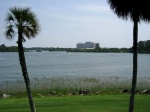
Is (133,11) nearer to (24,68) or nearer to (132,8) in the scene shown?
(132,8)

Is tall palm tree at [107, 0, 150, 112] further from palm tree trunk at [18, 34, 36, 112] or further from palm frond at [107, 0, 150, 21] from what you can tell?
palm tree trunk at [18, 34, 36, 112]

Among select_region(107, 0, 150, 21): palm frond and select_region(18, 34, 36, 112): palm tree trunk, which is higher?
select_region(107, 0, 150, 21): palm frond

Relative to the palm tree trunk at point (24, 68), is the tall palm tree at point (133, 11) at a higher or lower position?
higher

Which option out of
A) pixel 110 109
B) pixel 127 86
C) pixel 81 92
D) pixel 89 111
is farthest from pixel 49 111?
pixel 127 86

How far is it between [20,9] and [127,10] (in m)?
4.95

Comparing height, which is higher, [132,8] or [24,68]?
[132,8]

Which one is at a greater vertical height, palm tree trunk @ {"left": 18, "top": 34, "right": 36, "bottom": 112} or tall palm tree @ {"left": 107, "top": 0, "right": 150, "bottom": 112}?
tall palm tree @ {"left": 107, "top": 0, "right": 150, "bottom": 112}

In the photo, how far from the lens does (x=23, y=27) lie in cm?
1479

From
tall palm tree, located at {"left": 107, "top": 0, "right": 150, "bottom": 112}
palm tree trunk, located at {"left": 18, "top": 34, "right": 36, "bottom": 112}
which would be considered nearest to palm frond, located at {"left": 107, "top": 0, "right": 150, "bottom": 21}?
tall palm tree, located at {"left": 107, "top": 0, "right": 150, "bottom": 112}

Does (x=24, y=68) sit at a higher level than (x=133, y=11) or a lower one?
lower

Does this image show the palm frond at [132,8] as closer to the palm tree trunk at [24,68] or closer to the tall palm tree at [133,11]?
the tall palm tree at [133,11]

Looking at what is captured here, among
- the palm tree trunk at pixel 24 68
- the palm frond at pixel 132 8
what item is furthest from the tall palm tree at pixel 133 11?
the palm tree trunk at pixel 24 68

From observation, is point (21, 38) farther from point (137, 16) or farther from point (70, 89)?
point (70, 89)

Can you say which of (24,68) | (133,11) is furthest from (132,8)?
(24,68)
